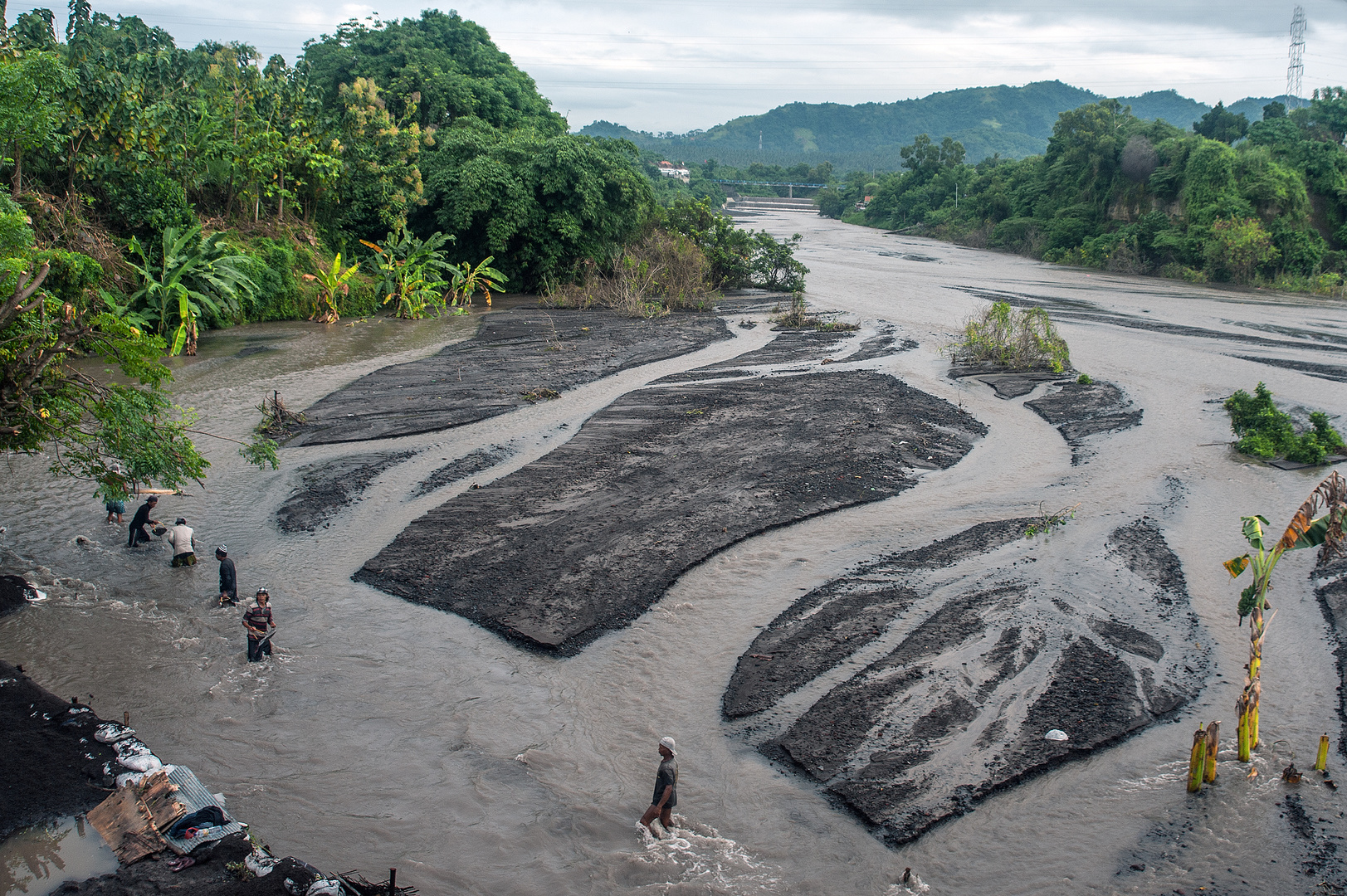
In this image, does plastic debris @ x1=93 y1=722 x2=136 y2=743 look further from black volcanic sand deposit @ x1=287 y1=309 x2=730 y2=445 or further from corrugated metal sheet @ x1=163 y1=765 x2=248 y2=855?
black volcanic sand deposit @ x1=287 y1=309 x2=730 y2=445

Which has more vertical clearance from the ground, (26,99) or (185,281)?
(26,99)

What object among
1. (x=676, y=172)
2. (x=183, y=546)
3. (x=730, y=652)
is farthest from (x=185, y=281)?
(x=676, y=172)

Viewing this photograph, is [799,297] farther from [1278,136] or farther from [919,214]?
[919,214]

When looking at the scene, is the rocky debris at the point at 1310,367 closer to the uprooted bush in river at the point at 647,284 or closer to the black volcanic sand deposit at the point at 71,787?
the uprooted bush in river at the point at 647,284

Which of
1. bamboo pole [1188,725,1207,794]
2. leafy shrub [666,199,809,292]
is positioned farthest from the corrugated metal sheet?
leafy shrub [666,199,809,292]

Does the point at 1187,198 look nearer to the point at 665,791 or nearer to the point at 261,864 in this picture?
the point at 665,791

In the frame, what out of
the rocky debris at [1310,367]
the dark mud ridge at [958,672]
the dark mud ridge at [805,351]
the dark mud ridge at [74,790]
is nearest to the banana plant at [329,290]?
the dark mud ridge at [805,351]
